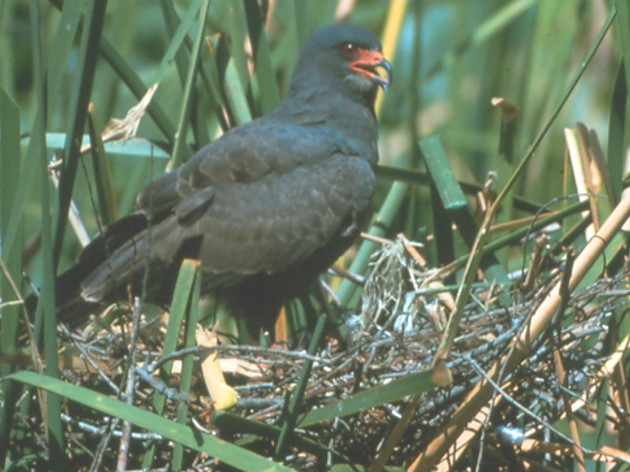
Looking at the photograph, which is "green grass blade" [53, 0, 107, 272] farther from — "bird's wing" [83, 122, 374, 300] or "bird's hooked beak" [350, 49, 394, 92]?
"bird's hooked beak" [350, 49, 394, 92]

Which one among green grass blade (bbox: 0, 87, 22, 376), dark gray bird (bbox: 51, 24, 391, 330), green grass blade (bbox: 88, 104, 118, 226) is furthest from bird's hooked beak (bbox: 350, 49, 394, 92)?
green grass blade (bbox: 0, 87, 22, 376)

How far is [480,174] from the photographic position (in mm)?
4547

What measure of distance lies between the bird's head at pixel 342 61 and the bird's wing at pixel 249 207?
56cm

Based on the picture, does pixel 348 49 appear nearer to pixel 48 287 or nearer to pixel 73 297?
pixel 73 297

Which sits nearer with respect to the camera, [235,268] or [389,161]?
[235,268]

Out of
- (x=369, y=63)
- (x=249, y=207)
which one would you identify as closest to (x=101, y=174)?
(x=249, y=207)

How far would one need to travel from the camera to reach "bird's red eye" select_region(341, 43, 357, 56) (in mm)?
4059

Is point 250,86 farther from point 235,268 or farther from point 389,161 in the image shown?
point 389,161

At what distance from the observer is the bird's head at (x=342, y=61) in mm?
4027

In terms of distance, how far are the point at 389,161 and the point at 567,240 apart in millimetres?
2265

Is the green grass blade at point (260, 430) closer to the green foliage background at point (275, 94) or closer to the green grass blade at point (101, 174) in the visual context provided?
the green foliage background at point (275, 94)

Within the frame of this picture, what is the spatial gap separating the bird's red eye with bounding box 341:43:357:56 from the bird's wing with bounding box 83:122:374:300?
2.19 ft

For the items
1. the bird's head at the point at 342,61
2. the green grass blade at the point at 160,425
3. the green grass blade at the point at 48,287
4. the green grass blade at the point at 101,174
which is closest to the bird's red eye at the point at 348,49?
the bird's head at the point at 342,61

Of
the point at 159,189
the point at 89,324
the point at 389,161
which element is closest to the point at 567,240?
the point at 159,189
